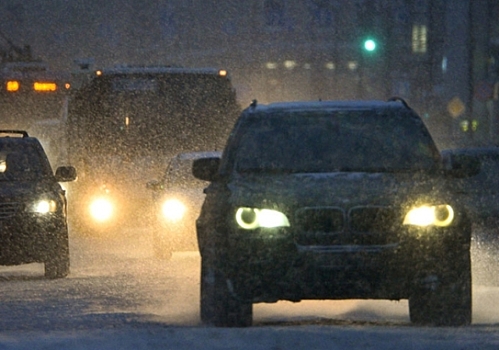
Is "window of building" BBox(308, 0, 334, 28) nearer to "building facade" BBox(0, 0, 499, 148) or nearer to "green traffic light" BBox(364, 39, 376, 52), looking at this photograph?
"building facade" BBox(0, 0, 499, 148)

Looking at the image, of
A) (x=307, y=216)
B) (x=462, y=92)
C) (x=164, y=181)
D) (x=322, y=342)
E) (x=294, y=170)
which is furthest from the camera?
(x=462, y=92)

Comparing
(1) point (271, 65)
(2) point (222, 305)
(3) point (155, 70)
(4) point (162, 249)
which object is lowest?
(2) point (222, 305)

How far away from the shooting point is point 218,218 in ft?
32.3

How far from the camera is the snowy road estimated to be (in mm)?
8680

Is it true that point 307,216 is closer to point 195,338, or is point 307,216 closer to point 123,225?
point 195,338

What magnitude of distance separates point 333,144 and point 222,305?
161 cm

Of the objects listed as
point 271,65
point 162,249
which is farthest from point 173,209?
point 271,65

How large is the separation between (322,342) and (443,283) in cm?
137

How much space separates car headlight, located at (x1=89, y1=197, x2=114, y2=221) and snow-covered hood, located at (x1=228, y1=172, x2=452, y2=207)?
40.9ft

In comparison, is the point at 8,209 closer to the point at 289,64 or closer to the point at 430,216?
the point at 430,216

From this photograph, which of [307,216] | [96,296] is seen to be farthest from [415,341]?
[96,296]

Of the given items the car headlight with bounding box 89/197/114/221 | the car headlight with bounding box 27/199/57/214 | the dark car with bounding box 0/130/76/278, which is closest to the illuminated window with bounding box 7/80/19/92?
the car headlight with bounding box 89/197/114/221

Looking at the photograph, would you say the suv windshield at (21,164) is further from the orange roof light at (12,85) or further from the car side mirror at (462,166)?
the orange roof light at (12,85)

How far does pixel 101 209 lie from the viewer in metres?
22.6
